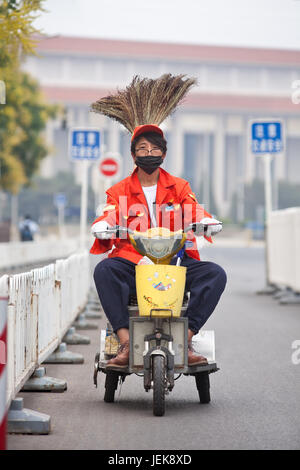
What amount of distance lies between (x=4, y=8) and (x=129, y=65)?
124379mm

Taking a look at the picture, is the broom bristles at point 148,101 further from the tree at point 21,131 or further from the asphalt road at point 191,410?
the tree at point 21,131

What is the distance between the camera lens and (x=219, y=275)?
288 inches

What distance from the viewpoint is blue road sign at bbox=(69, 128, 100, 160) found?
68.3ft

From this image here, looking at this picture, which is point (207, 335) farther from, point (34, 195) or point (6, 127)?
point (34, 195)

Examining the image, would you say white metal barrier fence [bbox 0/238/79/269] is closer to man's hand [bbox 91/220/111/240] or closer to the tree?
the tree

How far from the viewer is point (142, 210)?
7523 mm

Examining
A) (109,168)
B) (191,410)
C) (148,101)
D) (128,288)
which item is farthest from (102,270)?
(109,168)

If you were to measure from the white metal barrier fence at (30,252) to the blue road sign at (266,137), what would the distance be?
13.3 meters

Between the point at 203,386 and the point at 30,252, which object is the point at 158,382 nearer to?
the point at 203,386

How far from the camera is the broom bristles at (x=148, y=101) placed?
26.6 feet

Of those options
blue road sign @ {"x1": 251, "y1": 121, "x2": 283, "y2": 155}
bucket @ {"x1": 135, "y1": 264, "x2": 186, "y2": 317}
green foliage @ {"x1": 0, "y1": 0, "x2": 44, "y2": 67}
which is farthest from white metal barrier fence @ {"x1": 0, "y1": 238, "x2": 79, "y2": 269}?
bucket @ {"x1": 135, "y1": 264, "x2": 186, "y2": 317}

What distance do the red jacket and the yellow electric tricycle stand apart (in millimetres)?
260

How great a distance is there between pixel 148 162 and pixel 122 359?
1393mm

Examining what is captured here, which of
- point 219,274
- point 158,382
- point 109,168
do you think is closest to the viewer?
point 158,382
